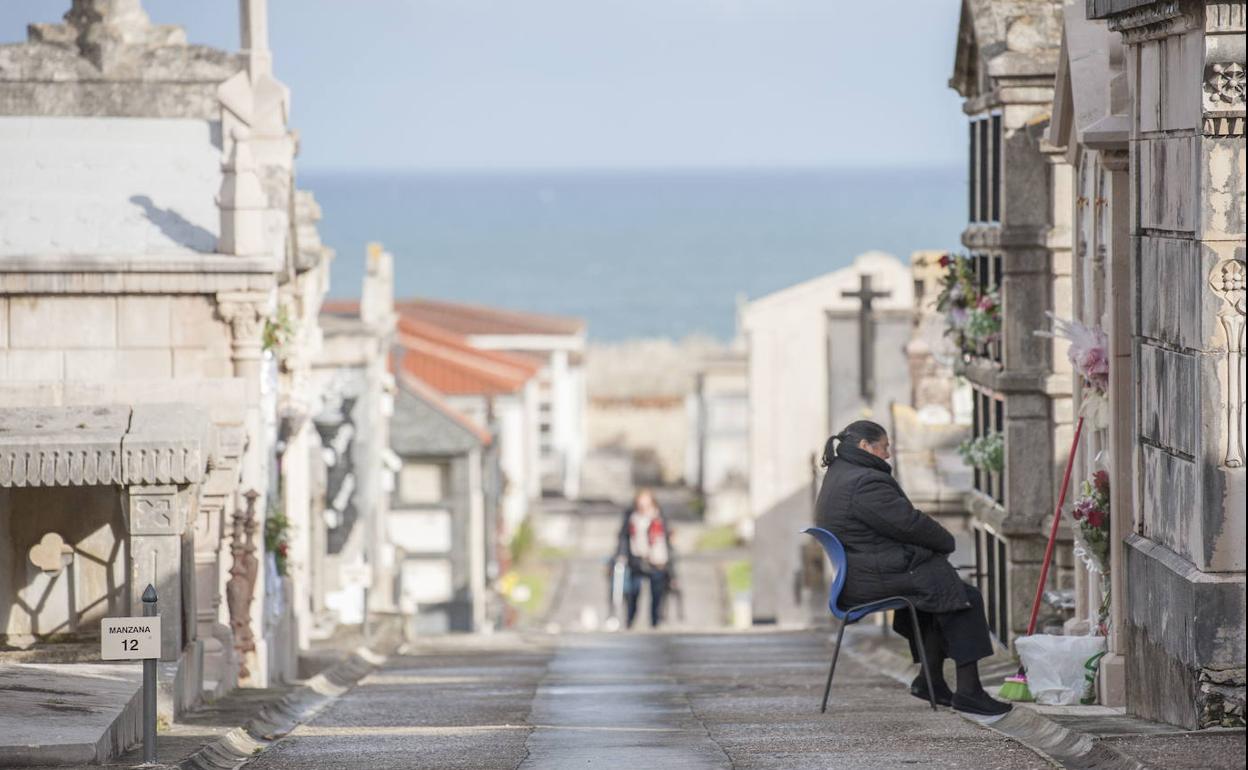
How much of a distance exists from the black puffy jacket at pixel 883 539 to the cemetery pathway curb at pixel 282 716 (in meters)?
3.38

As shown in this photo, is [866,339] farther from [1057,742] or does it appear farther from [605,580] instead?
[1057,742]

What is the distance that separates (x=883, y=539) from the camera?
11711 mm

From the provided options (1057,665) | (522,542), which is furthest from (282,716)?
(522,542)

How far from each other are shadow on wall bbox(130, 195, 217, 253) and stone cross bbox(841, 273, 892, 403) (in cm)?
1295

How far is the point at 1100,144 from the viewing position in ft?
38.1

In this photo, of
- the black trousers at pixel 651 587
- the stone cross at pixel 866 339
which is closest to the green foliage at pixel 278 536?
the black trousers at pixel 651 587

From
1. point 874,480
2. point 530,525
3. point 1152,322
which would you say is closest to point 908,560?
point 874,480

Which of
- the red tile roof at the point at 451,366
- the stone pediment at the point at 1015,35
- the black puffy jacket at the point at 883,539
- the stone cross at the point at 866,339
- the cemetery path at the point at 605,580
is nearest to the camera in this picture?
the black puffy jacket at the point at 883,539

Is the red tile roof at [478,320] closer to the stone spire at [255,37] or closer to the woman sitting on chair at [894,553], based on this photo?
the stone spire at [255,37]

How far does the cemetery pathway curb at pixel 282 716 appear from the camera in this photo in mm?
10695

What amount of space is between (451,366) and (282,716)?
110 feet

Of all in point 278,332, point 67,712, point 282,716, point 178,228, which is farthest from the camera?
point 278,332

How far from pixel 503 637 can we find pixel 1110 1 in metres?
17.4

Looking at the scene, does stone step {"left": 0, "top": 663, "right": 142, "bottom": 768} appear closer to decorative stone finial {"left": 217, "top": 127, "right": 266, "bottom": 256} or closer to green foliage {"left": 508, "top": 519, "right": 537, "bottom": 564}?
decorative stone finial {"left": 217, "top": 127, "right": 266, "bottom": 256}
